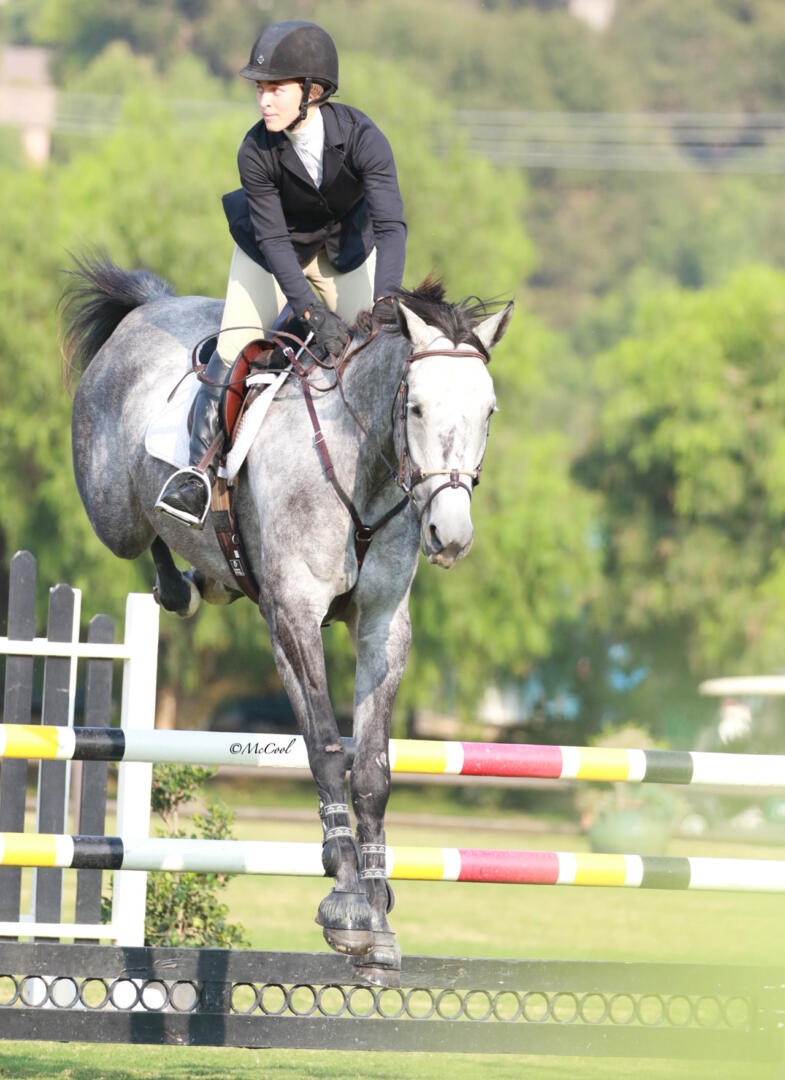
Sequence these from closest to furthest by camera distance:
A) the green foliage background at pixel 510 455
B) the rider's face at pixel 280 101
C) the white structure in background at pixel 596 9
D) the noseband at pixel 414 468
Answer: the noseband at pixel 414 468, the rider's face at pixel 280 101, the green foliage background at pixel 510 455, the white structure in background at pixel 596 9

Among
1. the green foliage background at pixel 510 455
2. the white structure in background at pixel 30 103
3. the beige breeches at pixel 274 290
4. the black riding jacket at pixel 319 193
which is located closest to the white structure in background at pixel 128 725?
the beige breeches at pixel 274 290

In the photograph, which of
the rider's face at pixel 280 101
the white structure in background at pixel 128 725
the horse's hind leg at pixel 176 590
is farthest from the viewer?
the white structure in background at pixel 128 725

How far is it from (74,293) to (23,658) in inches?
63.6

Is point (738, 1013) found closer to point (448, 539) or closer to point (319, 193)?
point (448, 539)

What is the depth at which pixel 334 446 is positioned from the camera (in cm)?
490

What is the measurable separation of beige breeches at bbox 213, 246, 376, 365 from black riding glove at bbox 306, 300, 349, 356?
0.45m

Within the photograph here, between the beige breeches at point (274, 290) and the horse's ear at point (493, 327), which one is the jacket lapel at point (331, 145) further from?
the horse's ear at point (493, 327)

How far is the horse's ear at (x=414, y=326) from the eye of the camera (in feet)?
15.0

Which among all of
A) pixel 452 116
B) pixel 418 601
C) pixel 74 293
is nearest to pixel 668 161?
pixel 452 116

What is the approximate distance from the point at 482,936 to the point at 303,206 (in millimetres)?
6442

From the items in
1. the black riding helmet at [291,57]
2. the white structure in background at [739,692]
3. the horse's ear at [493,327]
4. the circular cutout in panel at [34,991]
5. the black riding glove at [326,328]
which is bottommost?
the circular cutout in panel at [34,991]

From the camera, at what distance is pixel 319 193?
17.0 ft

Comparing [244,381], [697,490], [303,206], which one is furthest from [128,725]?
[697,490]

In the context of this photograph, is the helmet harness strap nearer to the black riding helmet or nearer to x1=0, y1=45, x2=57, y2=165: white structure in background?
the black riding helmet
